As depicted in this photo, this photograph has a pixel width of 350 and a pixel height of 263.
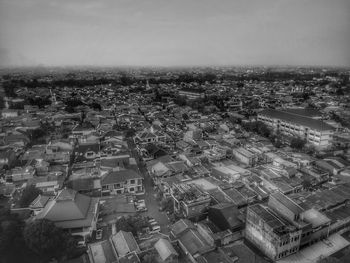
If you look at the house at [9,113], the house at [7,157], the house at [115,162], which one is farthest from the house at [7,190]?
the house at [9,113]

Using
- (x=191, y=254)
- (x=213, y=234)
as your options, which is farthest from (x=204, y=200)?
(x=191, y=254)

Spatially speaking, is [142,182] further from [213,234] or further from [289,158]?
[289,158]

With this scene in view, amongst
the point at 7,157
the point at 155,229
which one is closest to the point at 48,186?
the point at 7,157

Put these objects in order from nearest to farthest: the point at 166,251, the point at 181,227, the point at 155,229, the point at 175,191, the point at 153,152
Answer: the point at 166,251
the point at 181,227
the point at 155,229
the point at 175,191
the point at 153,152

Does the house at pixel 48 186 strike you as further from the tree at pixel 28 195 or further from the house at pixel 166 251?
the house at pixel 166 251

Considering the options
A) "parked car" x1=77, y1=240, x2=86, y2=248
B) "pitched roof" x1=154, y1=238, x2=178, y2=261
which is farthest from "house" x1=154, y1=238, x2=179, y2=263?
"parked car" x1=77, y1=240, x2=86, y2=248

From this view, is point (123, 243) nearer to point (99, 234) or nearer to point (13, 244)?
point (99, 234)

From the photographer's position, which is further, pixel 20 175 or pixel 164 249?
pixel 20 175
